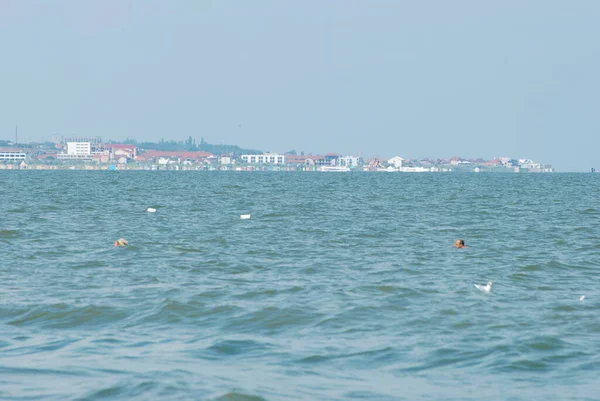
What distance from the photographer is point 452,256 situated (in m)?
29.3

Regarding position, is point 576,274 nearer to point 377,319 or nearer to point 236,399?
point 377,319

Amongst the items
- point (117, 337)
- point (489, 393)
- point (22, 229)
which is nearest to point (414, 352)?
point (489, 393)

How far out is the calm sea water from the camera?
526 inches

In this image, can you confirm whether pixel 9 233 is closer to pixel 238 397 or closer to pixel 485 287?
pixel 485 287

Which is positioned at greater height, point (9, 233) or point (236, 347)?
point (236, 347)

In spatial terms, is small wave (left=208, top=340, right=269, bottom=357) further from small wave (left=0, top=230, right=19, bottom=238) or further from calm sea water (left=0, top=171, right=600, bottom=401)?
small wave (left=0, top=230, right=19, bottom=238)

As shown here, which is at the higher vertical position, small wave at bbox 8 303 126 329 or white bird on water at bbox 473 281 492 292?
white bird on water at bbox 473 281 492 292

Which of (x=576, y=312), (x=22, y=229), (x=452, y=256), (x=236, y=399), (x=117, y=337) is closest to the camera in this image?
(x=236, y=399)

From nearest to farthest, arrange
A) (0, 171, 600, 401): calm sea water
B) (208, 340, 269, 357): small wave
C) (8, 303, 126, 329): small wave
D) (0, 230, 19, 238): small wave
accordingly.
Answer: (0, 171, 600, 401): calm sea water → (208, 340, 269, 357): small wave → (8, 303, 126, 329): small wave → (0, 230, 19, 238): small wave

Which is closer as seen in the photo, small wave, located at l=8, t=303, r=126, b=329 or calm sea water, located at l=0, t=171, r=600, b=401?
calm sea water, located at l=0, t=171, r=600, b=401

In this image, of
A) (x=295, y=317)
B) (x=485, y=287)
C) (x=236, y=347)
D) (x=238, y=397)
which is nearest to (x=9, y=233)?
(x=295, y=317)

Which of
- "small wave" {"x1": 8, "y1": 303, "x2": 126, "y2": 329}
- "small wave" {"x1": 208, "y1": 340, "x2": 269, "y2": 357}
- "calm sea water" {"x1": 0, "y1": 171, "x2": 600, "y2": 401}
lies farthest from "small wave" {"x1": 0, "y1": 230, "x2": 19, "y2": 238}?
"small wave" {"x1": 208, "y1": 340, "x2": 269, "y2": 357}

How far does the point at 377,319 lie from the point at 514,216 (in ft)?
111

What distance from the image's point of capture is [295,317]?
18.3 metres
